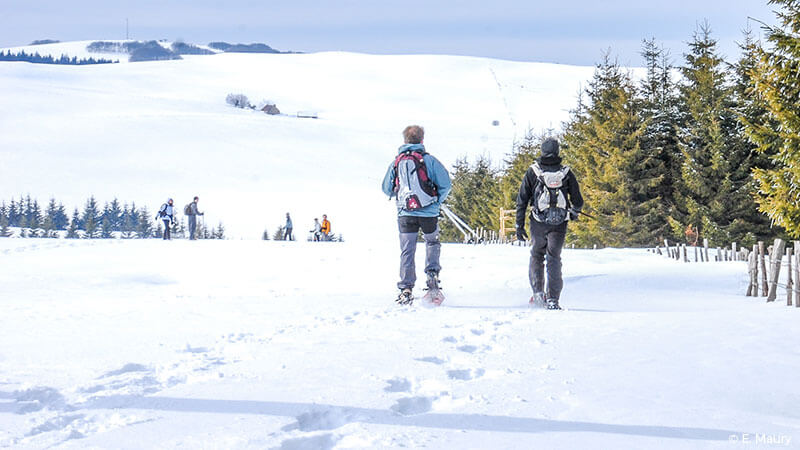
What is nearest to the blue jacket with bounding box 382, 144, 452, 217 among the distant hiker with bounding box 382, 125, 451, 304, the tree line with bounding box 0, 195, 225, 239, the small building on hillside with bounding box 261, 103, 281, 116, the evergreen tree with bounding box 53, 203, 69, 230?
the distant hiker with bounding box 382, 125, 451, 304

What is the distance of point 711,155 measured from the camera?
98.5ft

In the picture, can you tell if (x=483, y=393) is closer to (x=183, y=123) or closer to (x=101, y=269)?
(x=101, y=269)

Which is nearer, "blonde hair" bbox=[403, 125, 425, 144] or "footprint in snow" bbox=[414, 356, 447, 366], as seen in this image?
"footprint in snow" bbox=[414, 356, 447, 366]

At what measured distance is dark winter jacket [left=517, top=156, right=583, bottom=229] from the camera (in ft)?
27.4

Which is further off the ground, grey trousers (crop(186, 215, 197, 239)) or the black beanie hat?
the black beanie hat

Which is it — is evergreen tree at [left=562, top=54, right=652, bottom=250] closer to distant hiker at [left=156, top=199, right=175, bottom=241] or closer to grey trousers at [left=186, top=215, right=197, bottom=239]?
grey trousers at [left=186, top=215, right=197, bottom=239]

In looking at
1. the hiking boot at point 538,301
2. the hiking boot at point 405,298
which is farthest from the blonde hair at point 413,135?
the hiking boot at point 538,301

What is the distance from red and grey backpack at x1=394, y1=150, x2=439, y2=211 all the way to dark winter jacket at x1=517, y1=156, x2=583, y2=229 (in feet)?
3.25

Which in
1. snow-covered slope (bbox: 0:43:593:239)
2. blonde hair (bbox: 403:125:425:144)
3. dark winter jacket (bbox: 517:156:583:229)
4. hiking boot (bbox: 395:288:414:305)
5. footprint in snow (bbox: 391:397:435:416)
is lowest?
footprint in snow (bbox: 391:397:435:416)

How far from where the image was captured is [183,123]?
102m

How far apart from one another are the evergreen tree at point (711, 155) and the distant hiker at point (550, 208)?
22.9m

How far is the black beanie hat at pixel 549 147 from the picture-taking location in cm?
823

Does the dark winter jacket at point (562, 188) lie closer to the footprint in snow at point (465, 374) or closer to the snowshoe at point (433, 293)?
the snowshoe at point (433, 293)

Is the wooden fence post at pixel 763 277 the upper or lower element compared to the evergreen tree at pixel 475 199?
lower
